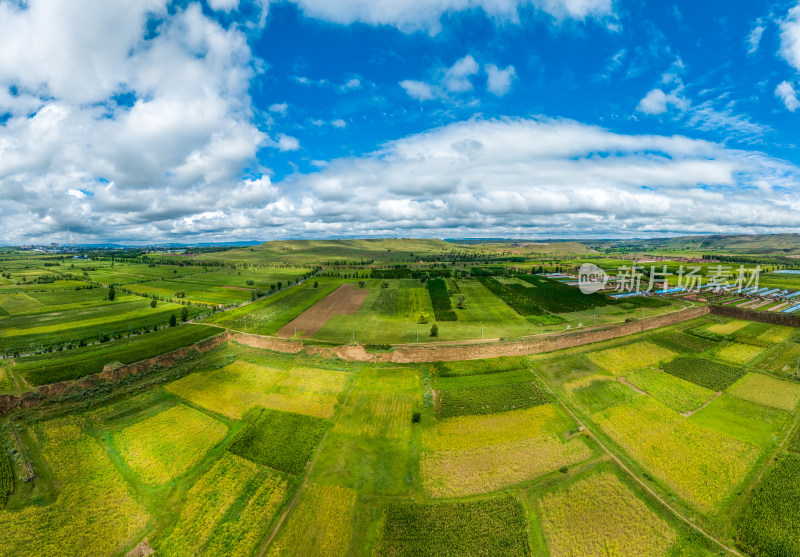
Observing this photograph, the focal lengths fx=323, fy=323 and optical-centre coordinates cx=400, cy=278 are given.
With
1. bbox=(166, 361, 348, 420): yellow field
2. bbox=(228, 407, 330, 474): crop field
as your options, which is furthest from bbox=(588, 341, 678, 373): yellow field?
bbox=(228, 407, 330, 474): crop field

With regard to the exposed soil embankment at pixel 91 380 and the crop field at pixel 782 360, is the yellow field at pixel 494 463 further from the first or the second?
the exposed soil embankment at pixel 91 380

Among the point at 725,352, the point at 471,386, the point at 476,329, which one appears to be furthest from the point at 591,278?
the point at 471,386

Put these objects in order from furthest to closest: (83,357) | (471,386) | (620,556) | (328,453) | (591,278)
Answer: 1. (591,278)
2. (83,357)
3. (471,386)
4. (328,453)
5. (620,556)

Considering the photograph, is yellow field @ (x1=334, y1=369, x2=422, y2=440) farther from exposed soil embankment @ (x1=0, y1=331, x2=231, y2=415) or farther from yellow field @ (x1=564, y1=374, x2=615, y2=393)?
exposed soil embankment @ (x1=0, y1=331, x2=231, y2=415)

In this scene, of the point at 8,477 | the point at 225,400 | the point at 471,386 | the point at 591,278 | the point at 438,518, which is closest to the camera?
the point at 438,518

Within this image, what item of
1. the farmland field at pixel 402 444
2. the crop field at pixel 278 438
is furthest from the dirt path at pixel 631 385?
the crop field at pixel 278 438

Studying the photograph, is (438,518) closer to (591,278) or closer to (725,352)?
(725,352)
